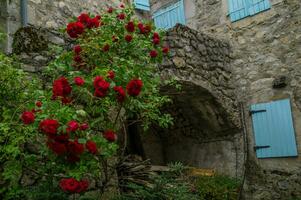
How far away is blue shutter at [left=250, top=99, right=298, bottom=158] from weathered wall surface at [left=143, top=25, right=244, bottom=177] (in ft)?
1.17

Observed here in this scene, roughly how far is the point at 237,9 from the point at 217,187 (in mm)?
3160

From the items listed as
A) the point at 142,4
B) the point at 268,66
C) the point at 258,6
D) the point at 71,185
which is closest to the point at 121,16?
the point at 71,185

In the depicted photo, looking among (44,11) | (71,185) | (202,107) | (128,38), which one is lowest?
(71,185)

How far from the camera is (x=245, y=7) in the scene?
6.52 metres

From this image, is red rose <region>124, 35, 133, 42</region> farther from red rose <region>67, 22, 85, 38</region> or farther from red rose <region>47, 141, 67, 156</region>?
red rose <region>47, 141, 67, 156</region>

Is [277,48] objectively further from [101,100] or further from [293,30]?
[101,100]

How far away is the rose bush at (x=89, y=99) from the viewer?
7.33ft

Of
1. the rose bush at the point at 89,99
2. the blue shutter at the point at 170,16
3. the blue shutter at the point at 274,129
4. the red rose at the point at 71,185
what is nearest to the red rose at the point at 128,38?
the rose bush at the point at 89,99

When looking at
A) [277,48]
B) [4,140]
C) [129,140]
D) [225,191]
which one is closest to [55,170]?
[4,140]

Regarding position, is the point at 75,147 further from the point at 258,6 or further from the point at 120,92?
the point at 258,6

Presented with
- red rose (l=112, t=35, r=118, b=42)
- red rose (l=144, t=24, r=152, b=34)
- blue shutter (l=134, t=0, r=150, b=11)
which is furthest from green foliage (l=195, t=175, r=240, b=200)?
blue shutter (l=134, t=0, r=150, b=11)

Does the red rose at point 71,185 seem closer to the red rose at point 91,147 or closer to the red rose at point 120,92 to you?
the red rose at point 91,147

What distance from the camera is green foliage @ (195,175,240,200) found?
17.9 ft

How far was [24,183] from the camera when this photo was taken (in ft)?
10.2
